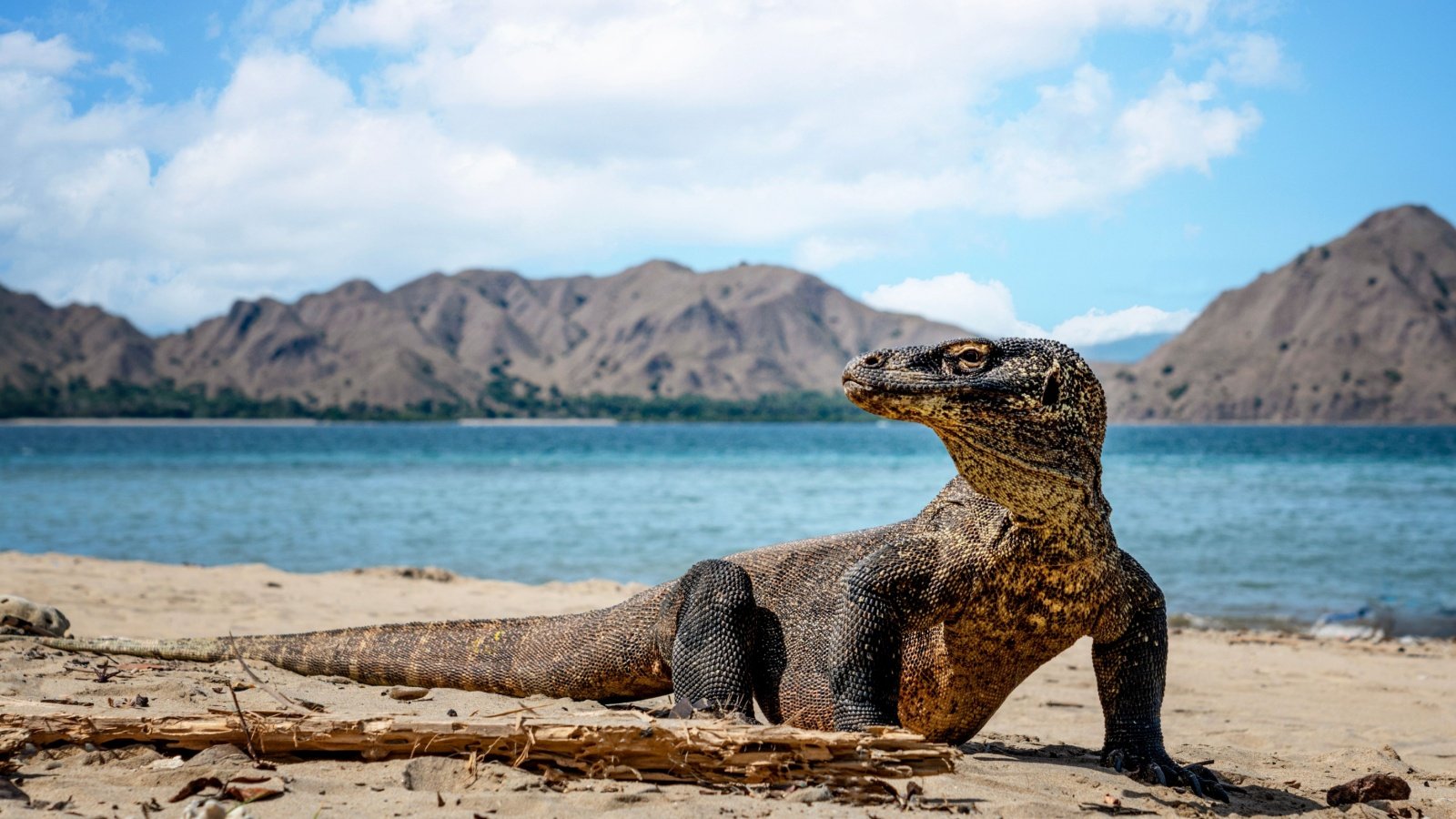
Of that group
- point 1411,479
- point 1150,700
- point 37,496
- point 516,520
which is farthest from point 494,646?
point 1411,479

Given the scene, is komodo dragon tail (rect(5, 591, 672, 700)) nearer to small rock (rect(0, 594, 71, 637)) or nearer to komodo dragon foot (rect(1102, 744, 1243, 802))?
small rock (rect(0, 594, 71, 637))

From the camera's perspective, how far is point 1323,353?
6545 inches

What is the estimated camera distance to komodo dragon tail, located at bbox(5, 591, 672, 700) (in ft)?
18.9

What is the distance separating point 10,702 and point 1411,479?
53.1 metres

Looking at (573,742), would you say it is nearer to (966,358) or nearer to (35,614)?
(966,358)

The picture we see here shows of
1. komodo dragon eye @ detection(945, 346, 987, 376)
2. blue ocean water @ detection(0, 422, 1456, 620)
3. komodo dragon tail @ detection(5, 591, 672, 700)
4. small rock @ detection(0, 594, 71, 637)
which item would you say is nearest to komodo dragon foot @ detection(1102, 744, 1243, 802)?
komodo dragon eye @ detection(945, 346, 987, 376)

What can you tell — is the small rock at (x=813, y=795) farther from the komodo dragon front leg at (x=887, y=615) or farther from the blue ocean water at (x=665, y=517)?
the blue ocean water at (x=665, y=517)

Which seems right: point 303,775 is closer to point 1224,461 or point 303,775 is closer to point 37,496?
point 37,496

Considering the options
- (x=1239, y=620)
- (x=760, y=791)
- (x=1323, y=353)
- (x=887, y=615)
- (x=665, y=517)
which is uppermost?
(x=1323, y=353)

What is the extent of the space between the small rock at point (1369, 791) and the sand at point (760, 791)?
0.06m

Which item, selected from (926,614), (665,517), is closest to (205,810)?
(926,614)

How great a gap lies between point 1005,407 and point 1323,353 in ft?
606

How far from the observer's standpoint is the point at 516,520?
29.6m

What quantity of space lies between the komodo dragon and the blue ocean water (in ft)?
32.1
